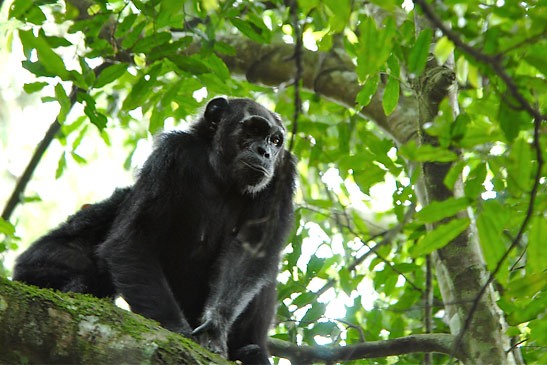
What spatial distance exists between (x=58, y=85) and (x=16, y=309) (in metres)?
1.93

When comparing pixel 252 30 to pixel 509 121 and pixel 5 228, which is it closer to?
pixel 5 228

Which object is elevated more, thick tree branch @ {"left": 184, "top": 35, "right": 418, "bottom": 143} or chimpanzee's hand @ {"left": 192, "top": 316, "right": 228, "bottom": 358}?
thick tree branch @ {"left": 184, "top": 35, "right": 418, "bottom": 143}

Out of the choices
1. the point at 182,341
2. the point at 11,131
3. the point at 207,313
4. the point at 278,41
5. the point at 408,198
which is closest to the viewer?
the point at 182,341

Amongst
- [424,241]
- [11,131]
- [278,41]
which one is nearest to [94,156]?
[11,131]

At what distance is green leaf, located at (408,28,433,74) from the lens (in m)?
3.46

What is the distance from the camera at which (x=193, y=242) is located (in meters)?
5.38

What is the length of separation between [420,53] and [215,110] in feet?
9.82

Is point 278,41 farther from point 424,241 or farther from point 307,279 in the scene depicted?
point 424,241

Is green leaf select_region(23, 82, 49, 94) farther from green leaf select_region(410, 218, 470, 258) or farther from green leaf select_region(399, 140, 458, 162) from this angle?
green leaf select_region(410, 218, 470, 258)

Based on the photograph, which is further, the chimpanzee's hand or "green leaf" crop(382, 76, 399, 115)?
the chimpanzee's hand

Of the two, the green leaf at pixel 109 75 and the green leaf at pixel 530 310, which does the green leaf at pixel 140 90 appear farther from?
the green leaf at pixel 530 310

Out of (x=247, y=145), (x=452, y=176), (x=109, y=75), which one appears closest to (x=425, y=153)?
(x=452, y=176)

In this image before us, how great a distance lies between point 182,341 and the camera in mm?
3439

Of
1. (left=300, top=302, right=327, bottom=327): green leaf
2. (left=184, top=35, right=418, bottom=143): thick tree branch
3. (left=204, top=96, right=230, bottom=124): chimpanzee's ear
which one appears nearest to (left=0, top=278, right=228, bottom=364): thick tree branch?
(left=300, top=302, right=327, bottom=327): green leaf
